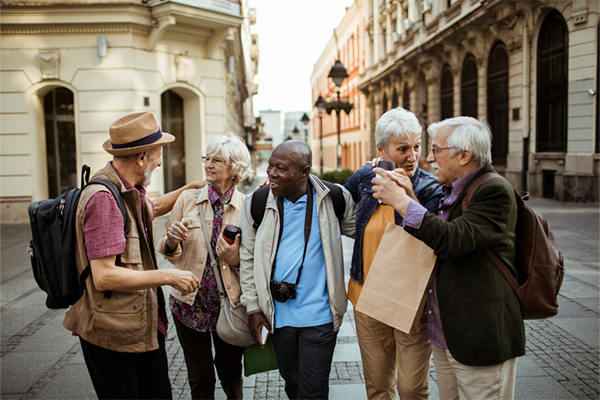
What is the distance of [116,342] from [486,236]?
187cm

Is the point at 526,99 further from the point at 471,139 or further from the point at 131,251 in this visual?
the point at 131,251

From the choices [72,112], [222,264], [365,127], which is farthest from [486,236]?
[365,127]

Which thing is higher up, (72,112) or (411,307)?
(72,112)

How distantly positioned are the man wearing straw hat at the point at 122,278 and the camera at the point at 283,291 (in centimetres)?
49

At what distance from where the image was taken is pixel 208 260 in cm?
304

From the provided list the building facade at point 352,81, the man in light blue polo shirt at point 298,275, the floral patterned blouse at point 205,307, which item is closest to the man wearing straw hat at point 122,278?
the floral patterned blouse at point 205,307

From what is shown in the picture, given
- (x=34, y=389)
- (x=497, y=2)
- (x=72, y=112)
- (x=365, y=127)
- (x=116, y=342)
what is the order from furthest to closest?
(x=365, y=127) → (x=497, y=2) → (x=72, y=112) → (x=34, y=389) → (x=116, y=342)

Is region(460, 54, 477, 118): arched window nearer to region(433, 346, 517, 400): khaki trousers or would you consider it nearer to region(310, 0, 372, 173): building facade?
region(310, 0, 372, 173): building facade

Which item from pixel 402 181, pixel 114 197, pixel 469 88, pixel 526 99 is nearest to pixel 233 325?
pixel 114 197

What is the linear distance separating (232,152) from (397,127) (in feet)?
3.62

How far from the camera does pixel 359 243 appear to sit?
111 inches

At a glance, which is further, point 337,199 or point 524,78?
point 524,78

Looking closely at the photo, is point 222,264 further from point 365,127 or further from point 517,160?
point 365,127

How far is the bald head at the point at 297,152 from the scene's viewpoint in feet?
8.62
